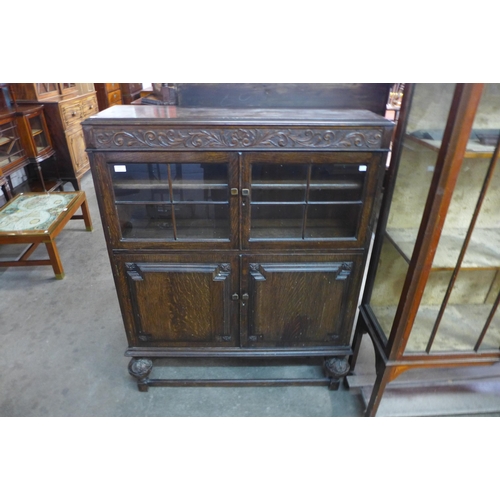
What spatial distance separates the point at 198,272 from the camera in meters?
1.33

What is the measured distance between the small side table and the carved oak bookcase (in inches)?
43.4

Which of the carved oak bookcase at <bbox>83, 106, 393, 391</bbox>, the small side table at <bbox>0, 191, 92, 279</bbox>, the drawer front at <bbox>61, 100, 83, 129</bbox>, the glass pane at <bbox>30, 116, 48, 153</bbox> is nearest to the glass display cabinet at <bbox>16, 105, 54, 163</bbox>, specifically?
the glass pane at <bbox>30, 116, 48, 153</bbox>

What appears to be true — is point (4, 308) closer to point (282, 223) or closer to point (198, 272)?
point (198, 272)

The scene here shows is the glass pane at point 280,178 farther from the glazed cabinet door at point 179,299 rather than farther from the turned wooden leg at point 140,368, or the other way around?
the turned wooden leg at point 140,368

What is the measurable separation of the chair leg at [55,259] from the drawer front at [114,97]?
2965 mm

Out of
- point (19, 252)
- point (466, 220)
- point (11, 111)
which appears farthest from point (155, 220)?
point (11, 111)

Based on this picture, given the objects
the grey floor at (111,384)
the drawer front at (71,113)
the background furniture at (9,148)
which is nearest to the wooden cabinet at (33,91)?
the drawer front at (71,113)

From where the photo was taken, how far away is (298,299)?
55.1 inches

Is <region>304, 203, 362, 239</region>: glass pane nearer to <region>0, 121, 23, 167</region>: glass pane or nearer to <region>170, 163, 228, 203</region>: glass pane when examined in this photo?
<region>170, 163, 228, 203</region>: glass pane

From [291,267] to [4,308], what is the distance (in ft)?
5.86

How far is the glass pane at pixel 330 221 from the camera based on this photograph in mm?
1292

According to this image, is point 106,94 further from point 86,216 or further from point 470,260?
point 470,260

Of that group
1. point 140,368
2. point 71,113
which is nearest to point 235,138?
point 140,368

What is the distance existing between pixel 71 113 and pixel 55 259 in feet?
5.54
